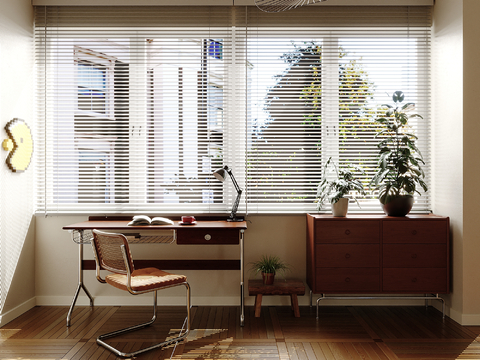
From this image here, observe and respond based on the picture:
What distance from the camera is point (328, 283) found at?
10.2 feet

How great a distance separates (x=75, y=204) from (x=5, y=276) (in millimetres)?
843

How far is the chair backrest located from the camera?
2.39 metres

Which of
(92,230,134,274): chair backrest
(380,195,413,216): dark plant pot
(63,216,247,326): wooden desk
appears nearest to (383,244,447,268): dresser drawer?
(380,195,413,216): dark plant pot

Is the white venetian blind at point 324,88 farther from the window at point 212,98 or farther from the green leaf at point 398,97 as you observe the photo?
the green leaf at point 398,97

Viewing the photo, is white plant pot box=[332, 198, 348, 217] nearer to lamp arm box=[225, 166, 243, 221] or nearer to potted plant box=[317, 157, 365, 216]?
potted plant box=[317, 157, 365, 216]

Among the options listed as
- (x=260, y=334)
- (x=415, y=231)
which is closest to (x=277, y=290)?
(x=260, y=334)

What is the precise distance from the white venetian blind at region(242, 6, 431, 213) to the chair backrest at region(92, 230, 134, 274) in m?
1.45

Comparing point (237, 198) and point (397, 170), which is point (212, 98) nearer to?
point (237, 198)

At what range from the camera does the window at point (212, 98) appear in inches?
138

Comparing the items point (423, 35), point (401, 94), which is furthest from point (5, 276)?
point (423, 35)

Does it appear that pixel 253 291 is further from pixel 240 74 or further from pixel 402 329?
pixel 240 74

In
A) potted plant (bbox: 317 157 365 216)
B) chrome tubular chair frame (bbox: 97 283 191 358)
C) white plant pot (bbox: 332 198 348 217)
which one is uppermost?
potted plant (bbox: 317 157 365 216)

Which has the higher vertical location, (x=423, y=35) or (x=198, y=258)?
(x=423, y=35)

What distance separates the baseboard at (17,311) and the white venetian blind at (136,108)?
2.93ft
